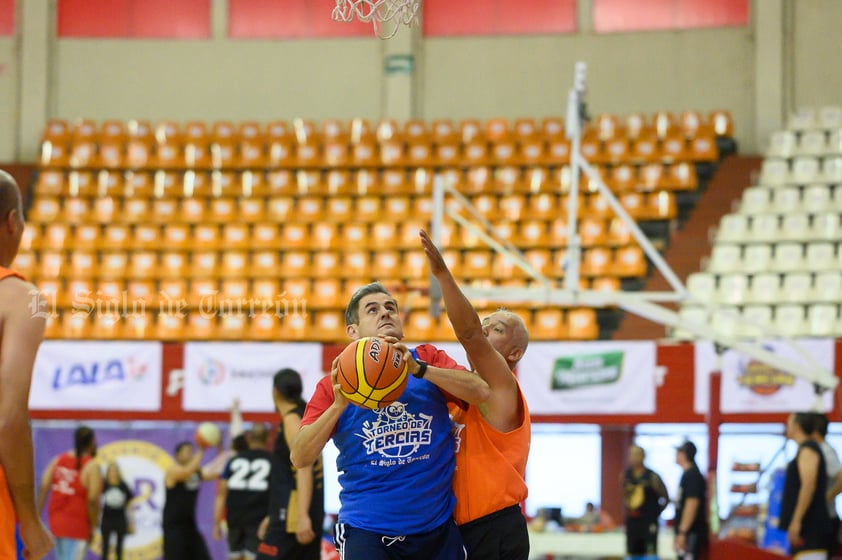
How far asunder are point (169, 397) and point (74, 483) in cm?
292

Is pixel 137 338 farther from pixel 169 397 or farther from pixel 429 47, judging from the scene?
pixel 429 47

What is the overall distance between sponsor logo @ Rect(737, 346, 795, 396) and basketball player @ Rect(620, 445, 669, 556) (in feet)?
6.70

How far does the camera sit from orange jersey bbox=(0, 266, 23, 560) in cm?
354

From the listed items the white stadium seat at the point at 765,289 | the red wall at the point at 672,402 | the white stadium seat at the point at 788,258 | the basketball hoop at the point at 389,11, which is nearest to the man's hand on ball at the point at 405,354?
the basketball hoop at the point at 389,11

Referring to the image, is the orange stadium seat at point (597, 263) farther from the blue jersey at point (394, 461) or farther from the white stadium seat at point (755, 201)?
the blue jersey at point (394, 461)

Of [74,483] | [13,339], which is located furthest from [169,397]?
[13,339]

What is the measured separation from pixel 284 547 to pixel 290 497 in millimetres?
301

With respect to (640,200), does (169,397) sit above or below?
below

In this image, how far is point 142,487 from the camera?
13.8m

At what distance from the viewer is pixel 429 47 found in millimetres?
21453

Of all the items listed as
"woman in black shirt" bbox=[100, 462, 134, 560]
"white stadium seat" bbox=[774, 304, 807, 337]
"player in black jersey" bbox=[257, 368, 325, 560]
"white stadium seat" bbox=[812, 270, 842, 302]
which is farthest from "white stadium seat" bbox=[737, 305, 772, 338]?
"player in black jersey" bbox=[257, 368, 325, 560]

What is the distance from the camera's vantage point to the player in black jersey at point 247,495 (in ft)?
30.1

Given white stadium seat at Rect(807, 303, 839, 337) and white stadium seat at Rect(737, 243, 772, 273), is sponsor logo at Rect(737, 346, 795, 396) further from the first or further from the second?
white stadium seat at Rect(737, 243, 772, 273)

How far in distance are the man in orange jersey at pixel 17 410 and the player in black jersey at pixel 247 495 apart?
5.52 metres
